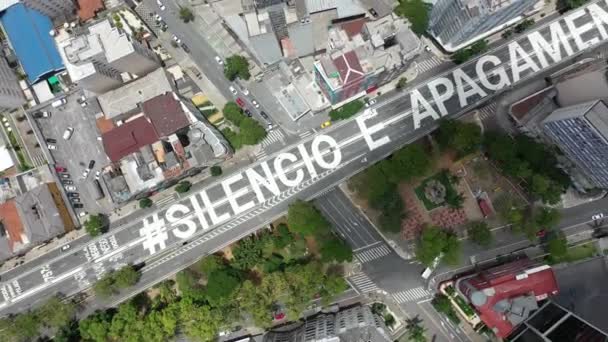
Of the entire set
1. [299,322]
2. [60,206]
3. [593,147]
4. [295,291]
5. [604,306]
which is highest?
[60,206]

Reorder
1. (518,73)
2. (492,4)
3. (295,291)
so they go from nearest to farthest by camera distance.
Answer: (492,4) → (295,291) → (518,73)

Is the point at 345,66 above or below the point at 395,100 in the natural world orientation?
above

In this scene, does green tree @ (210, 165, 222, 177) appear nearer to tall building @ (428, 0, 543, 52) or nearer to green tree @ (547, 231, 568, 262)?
tall building @ (428, 0, 543, 52)

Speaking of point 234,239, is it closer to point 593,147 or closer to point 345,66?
point 345,66

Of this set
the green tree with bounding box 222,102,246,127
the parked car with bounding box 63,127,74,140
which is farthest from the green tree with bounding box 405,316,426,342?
the parked car with bounding box 63,127,74,140

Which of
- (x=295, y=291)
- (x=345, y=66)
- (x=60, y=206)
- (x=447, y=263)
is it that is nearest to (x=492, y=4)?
(x=345, y=66)

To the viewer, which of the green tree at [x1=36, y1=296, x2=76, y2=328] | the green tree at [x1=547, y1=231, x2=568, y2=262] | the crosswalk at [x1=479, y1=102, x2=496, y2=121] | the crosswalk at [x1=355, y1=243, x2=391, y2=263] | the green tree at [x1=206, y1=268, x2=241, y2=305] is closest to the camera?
the green tree at [x1=547, y1=231, x2=568, y2=262]

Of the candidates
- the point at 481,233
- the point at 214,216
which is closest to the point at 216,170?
the point at 214,216

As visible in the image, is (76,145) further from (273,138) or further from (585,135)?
(585,135)
